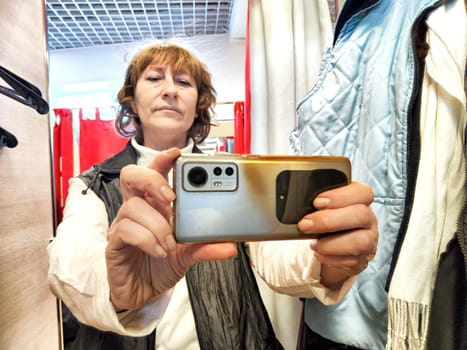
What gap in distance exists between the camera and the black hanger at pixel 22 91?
1.57 ft

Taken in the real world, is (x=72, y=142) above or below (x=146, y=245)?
above

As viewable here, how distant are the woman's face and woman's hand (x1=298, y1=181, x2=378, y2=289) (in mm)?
409

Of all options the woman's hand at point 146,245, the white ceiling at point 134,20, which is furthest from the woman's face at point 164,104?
the white ceiling at point 134,20

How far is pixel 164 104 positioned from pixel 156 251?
1.30ft

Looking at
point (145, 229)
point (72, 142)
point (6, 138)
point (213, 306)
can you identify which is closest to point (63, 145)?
point (72, 142)

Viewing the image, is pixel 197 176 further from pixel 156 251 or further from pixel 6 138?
pixel 6 138

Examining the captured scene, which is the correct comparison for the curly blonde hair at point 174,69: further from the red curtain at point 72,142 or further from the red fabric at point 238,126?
the red curtain at point 72,142

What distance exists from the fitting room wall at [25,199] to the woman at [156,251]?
A: 194 millimetres

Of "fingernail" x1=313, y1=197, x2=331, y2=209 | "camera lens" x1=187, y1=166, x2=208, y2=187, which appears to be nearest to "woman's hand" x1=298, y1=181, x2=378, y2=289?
"fingernail" x1=313, y1=197, x2=331, y2=209

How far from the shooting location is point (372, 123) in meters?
0.44

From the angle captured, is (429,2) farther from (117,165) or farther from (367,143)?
(117,165)

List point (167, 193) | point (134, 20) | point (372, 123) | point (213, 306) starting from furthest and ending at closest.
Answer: point (134, 20) → point (213, 306) → point (372, 123) → point (167, 193)

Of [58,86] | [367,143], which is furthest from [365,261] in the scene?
[58,86]

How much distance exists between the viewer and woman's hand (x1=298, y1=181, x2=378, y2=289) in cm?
31
